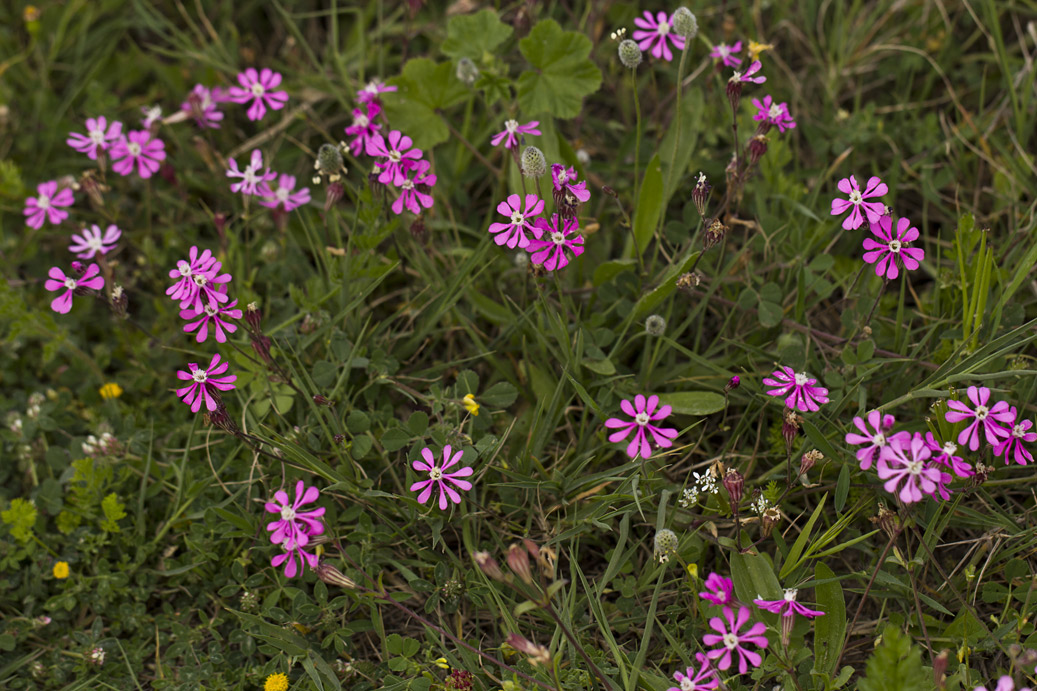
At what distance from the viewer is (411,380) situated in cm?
306

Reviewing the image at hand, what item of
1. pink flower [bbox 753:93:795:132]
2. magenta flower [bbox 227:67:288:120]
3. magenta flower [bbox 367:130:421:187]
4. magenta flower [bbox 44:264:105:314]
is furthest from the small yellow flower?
pink flower [bbox 753:93:795:132]

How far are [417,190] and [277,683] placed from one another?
1.67m

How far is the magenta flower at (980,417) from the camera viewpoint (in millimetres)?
2383

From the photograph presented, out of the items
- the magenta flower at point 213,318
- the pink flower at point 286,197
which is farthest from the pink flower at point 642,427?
the pink flower at point 286,197

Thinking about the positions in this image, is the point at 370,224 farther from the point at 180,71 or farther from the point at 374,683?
the point at 180,71

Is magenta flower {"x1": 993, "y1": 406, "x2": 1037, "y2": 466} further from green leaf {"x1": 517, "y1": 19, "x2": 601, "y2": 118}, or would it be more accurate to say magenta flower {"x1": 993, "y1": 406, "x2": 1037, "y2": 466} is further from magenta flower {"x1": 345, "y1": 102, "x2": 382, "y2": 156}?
magenta flower {"x1": 345, "y1": 102, "x2": 382, "y2": 156}

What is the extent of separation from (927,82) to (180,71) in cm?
347

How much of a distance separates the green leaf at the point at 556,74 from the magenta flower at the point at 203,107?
136 cm

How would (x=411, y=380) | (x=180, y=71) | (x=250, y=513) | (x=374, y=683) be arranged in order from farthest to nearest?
(x=180, y=71) < (x=411, y=380) < (x=250, y=513) < (x=374, y=683)

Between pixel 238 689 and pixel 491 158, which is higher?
pixel 491 158

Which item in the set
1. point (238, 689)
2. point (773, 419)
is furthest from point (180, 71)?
point (773, 419)

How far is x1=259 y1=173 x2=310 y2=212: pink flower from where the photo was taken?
10.7ft

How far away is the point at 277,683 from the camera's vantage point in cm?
250

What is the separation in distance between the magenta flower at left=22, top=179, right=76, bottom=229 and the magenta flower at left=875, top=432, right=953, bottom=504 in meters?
3.14
